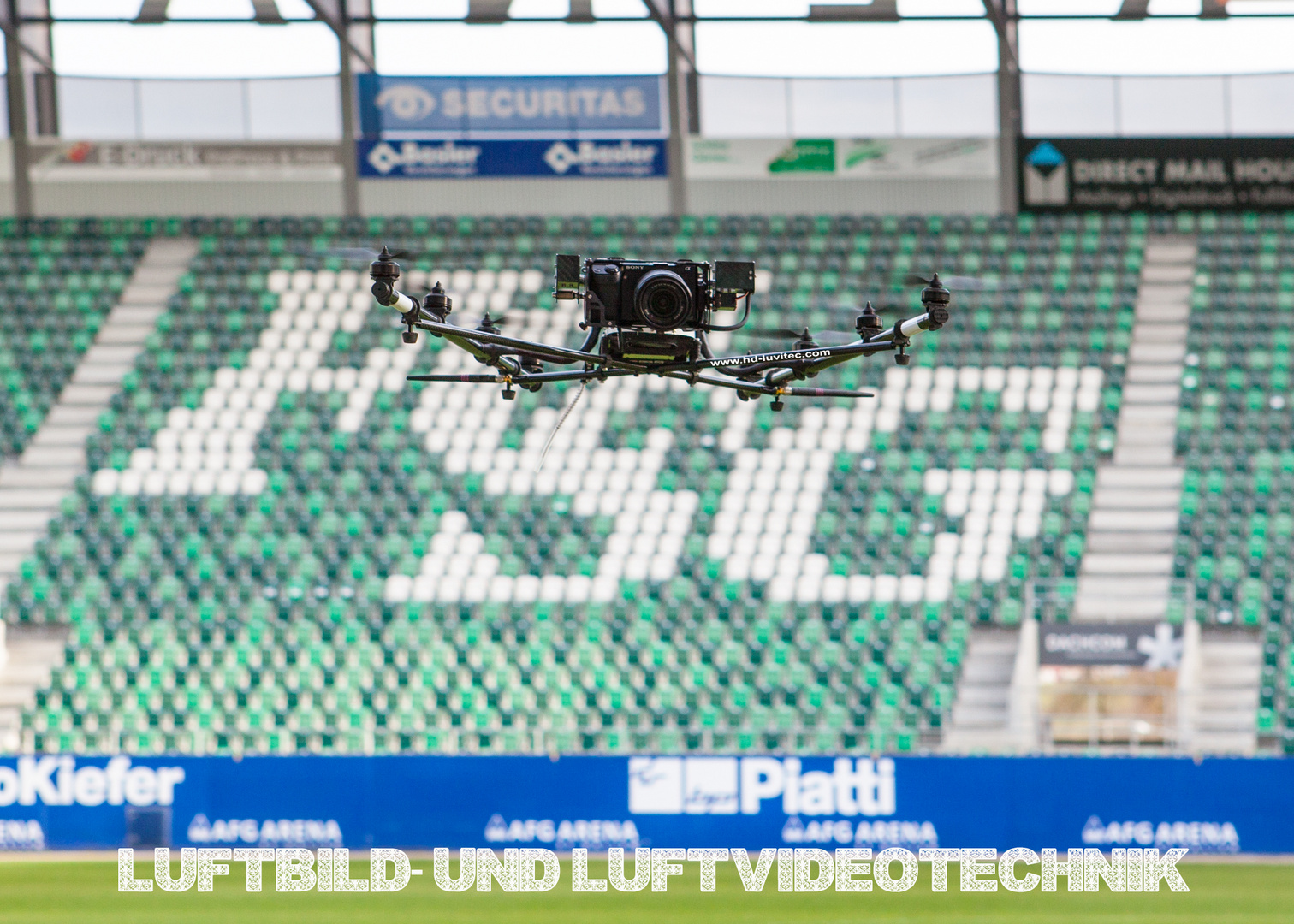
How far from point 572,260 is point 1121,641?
13755 millimetres

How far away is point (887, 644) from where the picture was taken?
2216cm

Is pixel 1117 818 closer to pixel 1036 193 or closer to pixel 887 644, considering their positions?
pixel 887 644

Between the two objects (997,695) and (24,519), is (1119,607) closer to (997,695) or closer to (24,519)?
(997,695)

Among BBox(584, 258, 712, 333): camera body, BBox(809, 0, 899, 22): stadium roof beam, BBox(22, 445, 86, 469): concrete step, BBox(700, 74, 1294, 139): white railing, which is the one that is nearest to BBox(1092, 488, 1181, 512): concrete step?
BBox(700, 74, 1294, 139): white railing

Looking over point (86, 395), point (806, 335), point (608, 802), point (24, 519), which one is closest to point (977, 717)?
point (608, 802)

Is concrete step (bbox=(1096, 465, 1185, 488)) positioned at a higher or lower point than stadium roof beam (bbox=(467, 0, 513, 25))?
lower

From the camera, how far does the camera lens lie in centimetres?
862

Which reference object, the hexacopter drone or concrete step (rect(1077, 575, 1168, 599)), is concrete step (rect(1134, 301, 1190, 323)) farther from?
the hexacopter drone

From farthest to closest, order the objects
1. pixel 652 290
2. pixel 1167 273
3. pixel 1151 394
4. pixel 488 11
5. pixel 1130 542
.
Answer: pixel 488 11 < pixel 1167 273 < pixel 1151 394 < pixel 1130 542 < pixel 652 290

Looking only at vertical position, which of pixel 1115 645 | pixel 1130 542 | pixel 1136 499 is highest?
pixel 1136 499

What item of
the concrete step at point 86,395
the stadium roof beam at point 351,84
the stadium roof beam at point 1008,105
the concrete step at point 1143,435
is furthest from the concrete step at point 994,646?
the concrete step at point 86,395

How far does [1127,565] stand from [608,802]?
914 centimetres

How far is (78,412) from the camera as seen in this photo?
25.6 metres

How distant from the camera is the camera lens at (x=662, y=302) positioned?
28.3 feet
